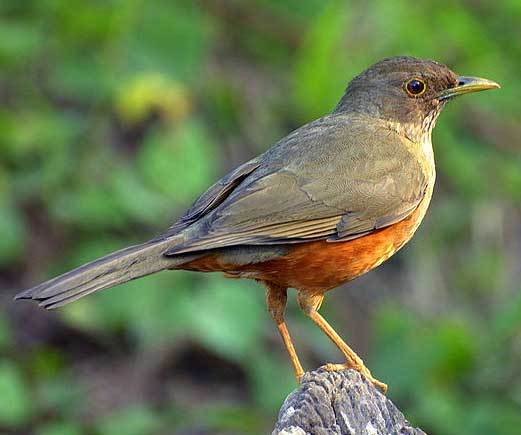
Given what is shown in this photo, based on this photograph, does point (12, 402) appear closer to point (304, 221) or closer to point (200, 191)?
point (200, 191)

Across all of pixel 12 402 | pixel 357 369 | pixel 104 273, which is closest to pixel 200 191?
pixel 12 402

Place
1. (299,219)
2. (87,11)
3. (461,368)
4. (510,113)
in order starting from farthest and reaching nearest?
(510,113)
(87,11)
(461,368)
(299,219)

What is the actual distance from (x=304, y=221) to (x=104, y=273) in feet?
2.89

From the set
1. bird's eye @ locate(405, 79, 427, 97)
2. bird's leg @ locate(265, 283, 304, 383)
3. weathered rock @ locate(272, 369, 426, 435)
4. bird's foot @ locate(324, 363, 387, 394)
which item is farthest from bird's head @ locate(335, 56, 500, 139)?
weathered rock @ locate(272, 369, 426, 435)

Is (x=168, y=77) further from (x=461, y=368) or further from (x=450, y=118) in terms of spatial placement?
(x=461, y=368)

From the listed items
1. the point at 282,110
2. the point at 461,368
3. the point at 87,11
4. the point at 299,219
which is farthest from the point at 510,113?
the point at 299,219

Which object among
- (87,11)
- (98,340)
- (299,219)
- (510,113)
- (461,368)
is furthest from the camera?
(510,113)

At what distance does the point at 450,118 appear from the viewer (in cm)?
899

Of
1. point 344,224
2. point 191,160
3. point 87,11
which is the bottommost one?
point 344,224

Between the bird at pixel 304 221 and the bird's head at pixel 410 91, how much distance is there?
0.27ft

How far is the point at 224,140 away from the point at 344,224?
3.51 meters

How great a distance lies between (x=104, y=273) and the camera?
16.1 feet

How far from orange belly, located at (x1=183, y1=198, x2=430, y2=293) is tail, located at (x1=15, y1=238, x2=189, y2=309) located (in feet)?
0.67

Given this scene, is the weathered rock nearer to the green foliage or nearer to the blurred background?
the blurred background
